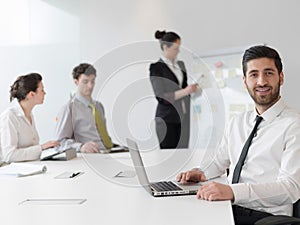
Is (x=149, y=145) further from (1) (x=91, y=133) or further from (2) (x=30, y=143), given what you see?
(2) (x=30, y=143)

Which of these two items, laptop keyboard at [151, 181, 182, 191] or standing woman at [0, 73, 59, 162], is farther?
standing woman at [0, 73, 59, 162]

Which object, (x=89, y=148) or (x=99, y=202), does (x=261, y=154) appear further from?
(x=89, y=148)

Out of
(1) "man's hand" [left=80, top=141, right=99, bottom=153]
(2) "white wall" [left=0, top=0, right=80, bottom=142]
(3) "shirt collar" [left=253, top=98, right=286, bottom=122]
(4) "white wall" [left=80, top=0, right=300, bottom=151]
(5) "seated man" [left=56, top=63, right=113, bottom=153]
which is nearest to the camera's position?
(3) "shirt collar" [left=253, top=98, right=286, bottom=122]

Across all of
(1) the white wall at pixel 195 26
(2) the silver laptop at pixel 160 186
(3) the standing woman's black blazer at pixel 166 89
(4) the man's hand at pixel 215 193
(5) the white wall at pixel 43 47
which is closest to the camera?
(4) the man's hand at pixel 215 193

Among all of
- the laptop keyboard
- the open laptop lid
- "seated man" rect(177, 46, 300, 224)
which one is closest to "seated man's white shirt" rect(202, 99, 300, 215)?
"seated man" rect(177, 46, 300, 224)

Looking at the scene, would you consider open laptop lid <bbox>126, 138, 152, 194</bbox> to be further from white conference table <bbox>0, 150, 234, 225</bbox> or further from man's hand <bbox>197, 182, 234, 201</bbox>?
man's hand <bbox>197, 182, 234, 201</bbox>

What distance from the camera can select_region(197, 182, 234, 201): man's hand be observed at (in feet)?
5.25

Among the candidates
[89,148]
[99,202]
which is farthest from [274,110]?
[89,148]

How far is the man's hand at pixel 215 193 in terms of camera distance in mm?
1602

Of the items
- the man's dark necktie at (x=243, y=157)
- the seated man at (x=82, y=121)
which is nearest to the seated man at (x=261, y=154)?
the man's dark necktie at (x=243, y=157)

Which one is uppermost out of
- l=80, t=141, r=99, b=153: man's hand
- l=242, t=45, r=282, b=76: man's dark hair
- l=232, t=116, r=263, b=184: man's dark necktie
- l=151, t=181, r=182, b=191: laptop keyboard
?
l=242, t=45, r=282, b=76: man's dark hair

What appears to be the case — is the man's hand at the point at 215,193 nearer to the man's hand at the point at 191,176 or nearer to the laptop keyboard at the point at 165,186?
the laptop keyboard at the point at 165,186

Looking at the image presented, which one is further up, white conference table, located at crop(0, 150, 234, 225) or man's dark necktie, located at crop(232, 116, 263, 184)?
man's dark necktie, located at crop(232, 116, 263, 184)

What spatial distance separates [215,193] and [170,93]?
8.01ft
